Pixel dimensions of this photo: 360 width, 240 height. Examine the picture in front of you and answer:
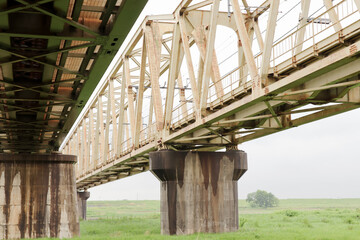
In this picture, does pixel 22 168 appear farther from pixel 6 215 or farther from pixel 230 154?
pixel 230 154

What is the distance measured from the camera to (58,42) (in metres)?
14.9

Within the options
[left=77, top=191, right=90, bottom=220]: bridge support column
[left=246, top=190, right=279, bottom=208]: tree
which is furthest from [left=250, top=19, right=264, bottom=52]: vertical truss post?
[left=246, top=190, right=279, bottom=208]: tree

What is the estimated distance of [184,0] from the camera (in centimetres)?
2583

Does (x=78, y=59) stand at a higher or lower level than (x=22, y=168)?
higher

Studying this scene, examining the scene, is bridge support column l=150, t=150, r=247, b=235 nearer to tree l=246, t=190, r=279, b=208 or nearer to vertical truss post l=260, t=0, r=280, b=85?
vertical truss post l=260, t=0, r=280, b=85

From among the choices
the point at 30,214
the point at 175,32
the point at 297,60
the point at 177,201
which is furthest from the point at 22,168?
the point at 297,60

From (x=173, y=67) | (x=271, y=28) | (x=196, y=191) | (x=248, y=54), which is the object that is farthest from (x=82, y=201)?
(x=271, y=28)

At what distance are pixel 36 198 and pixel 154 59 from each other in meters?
12.4

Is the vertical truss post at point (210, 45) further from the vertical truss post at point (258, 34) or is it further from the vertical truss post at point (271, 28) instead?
the vertical truss post at point (258, 34)

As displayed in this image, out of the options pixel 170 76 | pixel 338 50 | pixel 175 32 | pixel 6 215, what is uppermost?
pixel 175 32

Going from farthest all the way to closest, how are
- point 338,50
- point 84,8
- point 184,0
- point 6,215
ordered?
1. point 6,215
2. point 184,0
3. point 338,50
4. point 84,8

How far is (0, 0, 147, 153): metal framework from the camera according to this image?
12.1 meters

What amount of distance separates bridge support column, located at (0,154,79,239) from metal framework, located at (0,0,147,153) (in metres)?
11.2

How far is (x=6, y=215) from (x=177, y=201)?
12.5 metres
